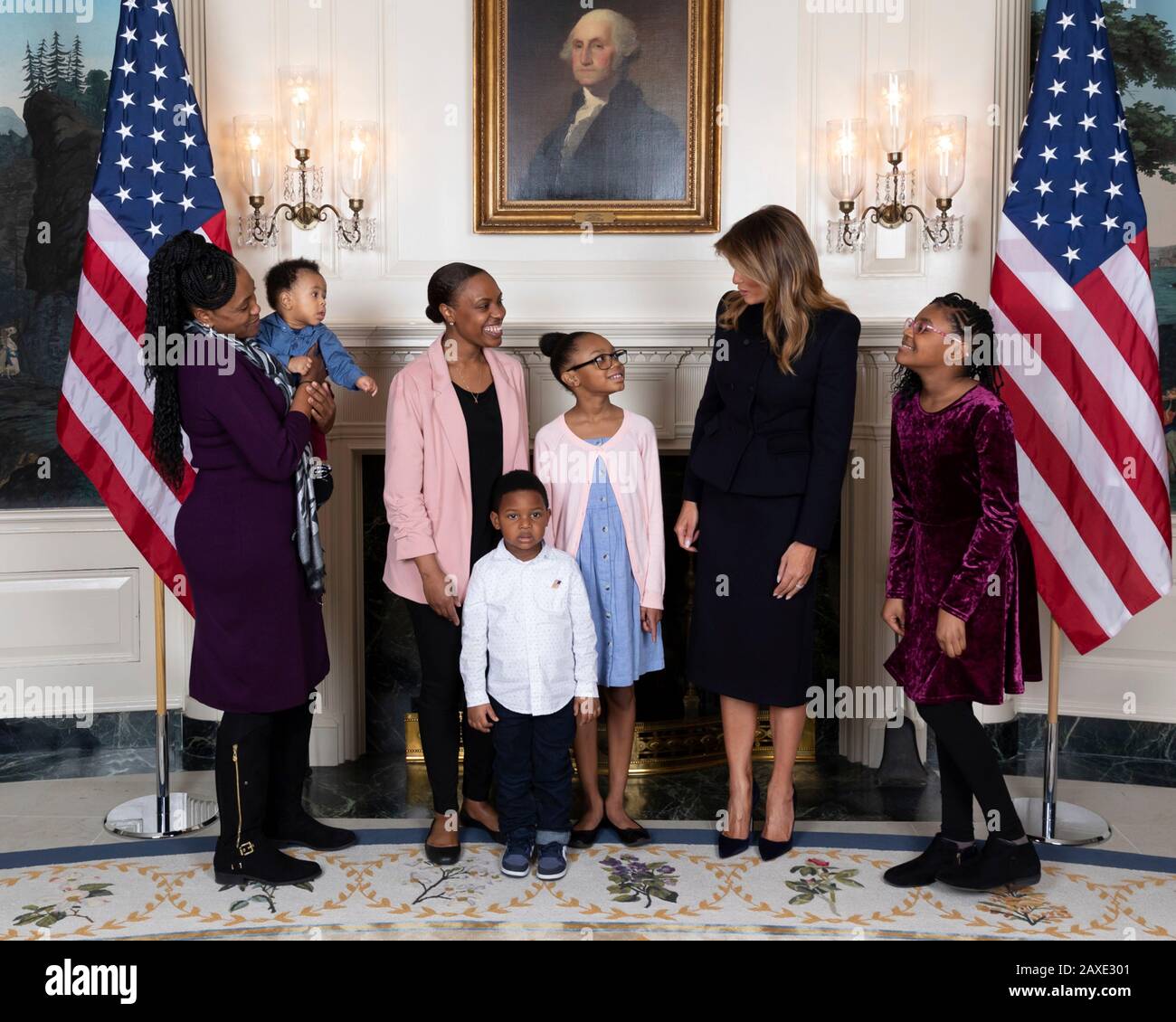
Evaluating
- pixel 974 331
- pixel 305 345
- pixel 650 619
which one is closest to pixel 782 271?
pixel 974 331

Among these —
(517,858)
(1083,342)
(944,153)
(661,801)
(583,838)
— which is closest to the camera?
(517,858)

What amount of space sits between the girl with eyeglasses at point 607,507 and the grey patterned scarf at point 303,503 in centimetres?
67

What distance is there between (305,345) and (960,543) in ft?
6.67

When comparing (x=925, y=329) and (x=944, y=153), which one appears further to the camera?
(x=944, y=153)

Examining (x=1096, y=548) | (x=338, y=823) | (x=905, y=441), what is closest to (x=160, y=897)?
(x=338, y=823)

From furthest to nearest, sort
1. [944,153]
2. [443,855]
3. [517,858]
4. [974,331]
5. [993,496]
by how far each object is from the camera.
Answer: [944,153] → [443,855] → [517,858] → [974,331] → [993,496]

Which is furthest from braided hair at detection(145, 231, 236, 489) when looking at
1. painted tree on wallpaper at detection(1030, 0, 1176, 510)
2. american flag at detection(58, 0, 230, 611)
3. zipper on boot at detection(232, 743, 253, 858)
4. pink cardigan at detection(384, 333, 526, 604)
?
painted tree on wallpaper at detection(1030, 0, 1176, 510)

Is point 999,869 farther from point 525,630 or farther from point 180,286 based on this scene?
point 180,286

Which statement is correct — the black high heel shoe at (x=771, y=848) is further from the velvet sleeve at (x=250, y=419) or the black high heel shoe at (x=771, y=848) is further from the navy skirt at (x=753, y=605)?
the velvet sleeve at (x=250, y=419)

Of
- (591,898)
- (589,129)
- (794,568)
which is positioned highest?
(589,129)

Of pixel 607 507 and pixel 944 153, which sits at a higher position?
pixel 944 153

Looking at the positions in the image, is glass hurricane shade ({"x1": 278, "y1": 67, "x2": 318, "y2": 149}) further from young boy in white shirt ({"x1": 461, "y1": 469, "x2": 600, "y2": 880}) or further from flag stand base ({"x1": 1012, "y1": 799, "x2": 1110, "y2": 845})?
flag stand base ({"x1": 1012, "y1": 799, "x2": 1110, "y2": 845})

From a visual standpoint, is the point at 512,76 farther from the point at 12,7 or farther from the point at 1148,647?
the point at 1148,647

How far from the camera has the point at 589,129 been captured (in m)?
4.48
